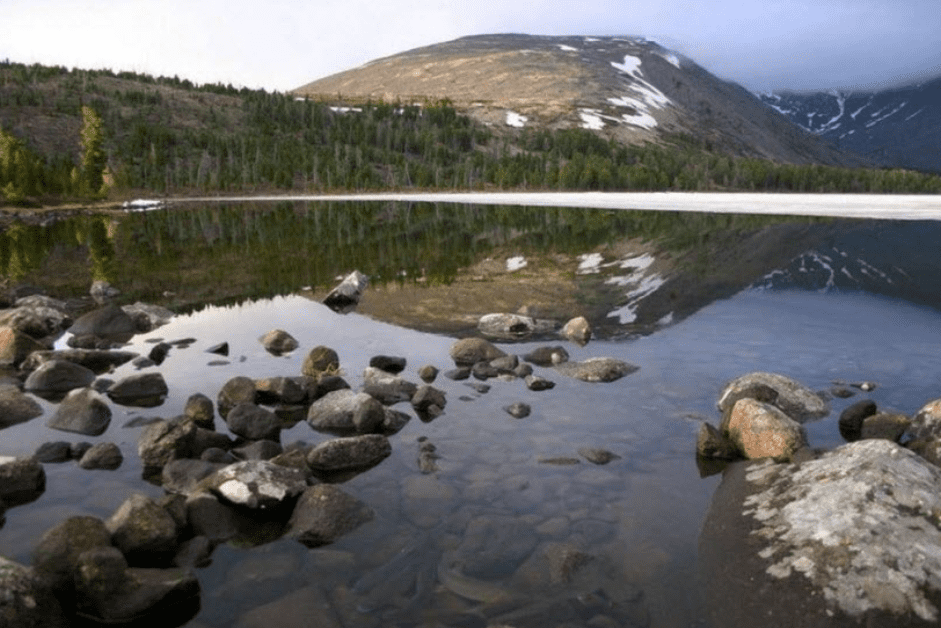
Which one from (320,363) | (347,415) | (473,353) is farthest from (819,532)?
(320,363)

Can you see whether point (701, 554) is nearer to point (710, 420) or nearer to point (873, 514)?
point (873, 514)

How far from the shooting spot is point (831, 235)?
2451 inches

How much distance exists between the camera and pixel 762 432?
1322 centimetres

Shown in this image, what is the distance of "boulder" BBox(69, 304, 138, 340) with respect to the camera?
78.9 ft

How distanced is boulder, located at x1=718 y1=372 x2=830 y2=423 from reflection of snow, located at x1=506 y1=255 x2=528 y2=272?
24578mm

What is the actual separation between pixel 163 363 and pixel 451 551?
13.9 metres

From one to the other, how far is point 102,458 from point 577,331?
15.4m

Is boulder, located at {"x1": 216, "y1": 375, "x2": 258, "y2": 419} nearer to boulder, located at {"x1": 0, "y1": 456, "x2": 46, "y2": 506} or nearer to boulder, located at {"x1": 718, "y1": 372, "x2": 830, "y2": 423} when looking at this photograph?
boulder, located at {"x1": 0, "y1": 456, "x2": 46, "y2": 506}

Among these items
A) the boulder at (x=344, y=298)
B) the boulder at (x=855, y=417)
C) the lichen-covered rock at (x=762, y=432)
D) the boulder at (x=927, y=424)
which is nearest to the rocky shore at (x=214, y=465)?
the lichen-covered rock at (x=762, y=432)

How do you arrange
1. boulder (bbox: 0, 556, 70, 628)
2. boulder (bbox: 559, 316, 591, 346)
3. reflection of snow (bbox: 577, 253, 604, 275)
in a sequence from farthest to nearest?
reflection of snow (bbox: 577, 253, 604, 275) → boulder (bbox: 559, 316, 591, 346) → boulder (bbox: 0, 556, 70, 628)

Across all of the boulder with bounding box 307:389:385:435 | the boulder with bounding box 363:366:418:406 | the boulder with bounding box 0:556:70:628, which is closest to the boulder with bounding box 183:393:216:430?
the boulder with bounding box 307:389:385:435

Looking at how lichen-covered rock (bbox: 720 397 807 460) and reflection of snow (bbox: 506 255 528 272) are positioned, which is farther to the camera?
reflection of snow (bbox: 506 255 528 272)

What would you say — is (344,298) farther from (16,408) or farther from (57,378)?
(16,408)

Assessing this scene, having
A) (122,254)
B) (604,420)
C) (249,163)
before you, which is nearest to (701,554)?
(604,420)
